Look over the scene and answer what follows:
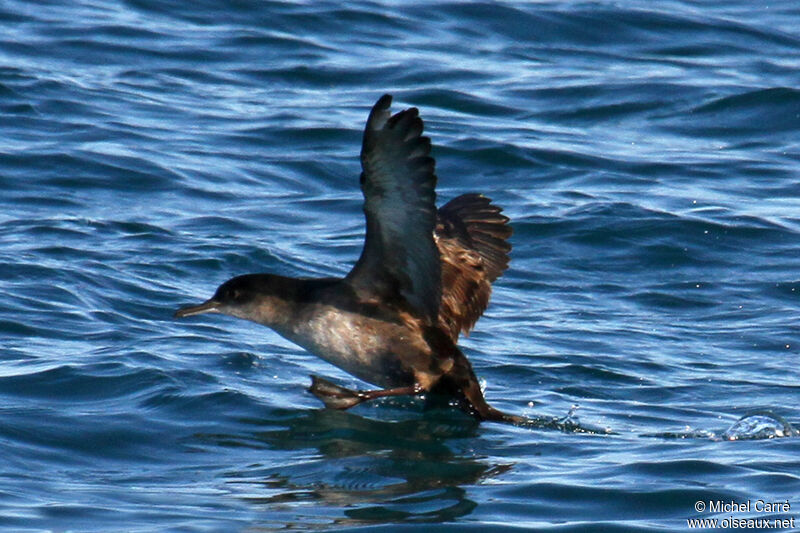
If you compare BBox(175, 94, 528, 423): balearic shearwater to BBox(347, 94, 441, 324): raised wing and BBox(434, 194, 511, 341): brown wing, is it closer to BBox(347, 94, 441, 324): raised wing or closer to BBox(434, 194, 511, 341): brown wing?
BBox(347, 94, 441, 324): raised wing

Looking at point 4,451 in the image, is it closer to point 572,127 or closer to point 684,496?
point 684,496

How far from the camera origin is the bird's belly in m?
7.09

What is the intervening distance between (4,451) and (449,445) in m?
2.02

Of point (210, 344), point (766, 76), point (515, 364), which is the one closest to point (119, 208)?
point (210, 344)

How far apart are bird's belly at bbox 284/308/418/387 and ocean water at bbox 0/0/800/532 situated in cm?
25

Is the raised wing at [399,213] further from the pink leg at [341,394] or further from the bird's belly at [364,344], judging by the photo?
the pink leg at [341,394]

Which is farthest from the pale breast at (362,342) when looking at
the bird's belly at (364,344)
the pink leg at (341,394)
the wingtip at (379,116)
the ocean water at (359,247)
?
the wingtip at (379,116)

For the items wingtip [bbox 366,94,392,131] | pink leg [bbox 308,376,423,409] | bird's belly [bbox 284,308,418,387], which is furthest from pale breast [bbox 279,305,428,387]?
wingtip [bbox 366,94,392,131]

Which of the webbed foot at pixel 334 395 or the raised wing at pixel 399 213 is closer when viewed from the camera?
the raised wing at pixel 399 213

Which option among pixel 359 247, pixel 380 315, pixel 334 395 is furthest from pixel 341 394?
pixel 359 247

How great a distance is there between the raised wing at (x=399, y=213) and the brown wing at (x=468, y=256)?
415 millimetres

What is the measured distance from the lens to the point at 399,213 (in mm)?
6691

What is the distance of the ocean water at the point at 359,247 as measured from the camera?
6203mm

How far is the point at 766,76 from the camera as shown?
1548 centimetres
